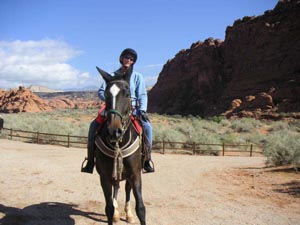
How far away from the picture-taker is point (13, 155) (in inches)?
649

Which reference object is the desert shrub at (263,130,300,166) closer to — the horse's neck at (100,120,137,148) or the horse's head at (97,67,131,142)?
the horse's neck at (100,120,137,148)

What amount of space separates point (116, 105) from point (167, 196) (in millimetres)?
5715

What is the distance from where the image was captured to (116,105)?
4031mm

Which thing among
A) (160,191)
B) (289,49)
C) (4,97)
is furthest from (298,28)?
(4,97)

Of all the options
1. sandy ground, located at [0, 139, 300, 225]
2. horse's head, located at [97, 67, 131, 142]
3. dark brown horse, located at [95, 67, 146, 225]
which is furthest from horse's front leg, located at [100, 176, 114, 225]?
sandy ground, located at [0, 139, 300, 225]

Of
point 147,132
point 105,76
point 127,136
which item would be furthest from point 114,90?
point 147,132

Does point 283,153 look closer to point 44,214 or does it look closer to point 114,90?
point 44,214

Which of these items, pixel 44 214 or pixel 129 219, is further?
pixel 44 214

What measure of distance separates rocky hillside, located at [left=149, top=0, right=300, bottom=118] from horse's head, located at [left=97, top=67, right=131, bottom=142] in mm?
47403

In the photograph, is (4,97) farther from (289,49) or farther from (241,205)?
(241,205)

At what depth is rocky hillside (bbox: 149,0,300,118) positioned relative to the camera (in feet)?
180

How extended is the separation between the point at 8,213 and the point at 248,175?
374 inches

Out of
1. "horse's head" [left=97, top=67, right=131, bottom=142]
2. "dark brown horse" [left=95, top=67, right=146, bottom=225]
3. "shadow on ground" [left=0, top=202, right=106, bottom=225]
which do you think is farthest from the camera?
"shadow on ground" [left=0, top=202, right=106, bottom=225]

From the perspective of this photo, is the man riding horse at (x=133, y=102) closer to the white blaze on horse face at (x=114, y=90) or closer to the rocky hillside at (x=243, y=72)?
the white blaze on horse face at (x=114, y=90)
